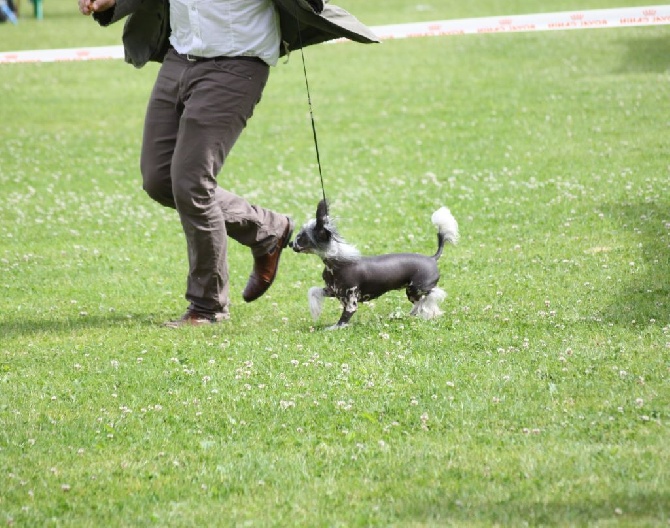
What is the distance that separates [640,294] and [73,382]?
3.45 metres

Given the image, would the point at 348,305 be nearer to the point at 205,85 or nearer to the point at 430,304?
the point at 430,304

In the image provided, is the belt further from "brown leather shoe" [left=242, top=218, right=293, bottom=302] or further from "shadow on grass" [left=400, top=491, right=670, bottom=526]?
"shadow on grass" [left=400, top=491, right=670, bottom=526]

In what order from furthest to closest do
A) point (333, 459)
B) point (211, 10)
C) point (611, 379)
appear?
point (211, 10) < point (611, 379) < point (333, 459)

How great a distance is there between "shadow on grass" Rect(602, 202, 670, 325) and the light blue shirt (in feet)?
8.52

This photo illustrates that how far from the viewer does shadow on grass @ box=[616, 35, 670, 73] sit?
1844cm

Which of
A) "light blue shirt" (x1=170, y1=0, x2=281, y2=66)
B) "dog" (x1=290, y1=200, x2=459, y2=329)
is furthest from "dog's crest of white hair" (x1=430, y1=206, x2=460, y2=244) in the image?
"light blue shirt" (x1=170, y1=0, x2=281, y2=66)

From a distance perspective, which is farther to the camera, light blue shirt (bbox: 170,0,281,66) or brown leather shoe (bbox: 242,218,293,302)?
brown leather shoe (bbox: 242,218,293,302)

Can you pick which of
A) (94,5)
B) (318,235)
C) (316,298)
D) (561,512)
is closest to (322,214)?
(318,235)

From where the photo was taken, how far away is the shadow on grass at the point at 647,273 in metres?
6.73

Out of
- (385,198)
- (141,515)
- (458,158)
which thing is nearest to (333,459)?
(141,515)

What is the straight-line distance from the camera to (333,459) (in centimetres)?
487

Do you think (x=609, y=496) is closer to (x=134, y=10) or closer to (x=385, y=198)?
(x=134, y=10)

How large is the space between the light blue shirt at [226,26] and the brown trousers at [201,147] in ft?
0.25

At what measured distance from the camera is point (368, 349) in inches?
251
